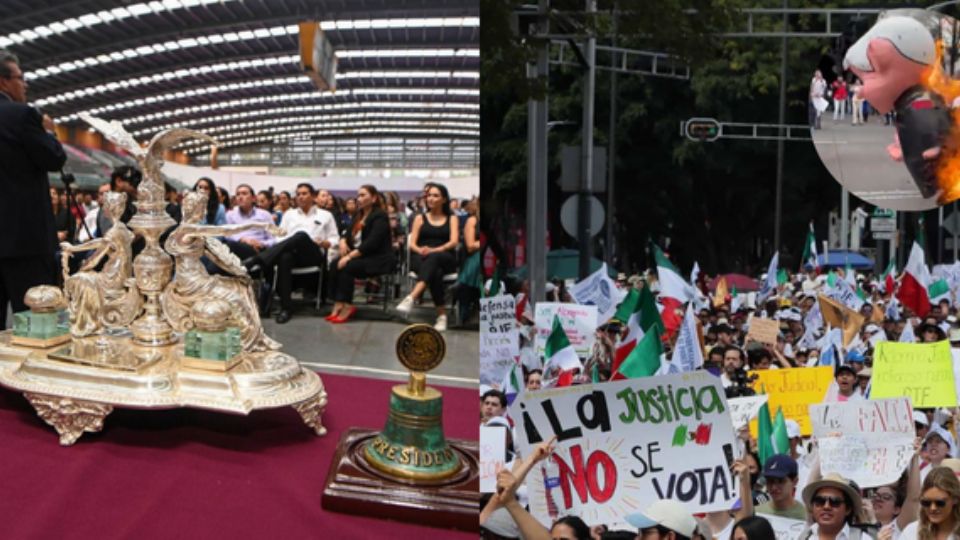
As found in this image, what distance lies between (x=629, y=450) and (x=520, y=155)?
0.59m

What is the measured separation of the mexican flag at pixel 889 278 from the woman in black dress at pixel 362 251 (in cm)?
141

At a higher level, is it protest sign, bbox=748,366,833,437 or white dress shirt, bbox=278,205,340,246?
white dress shirt, bbox=278,205,340,246

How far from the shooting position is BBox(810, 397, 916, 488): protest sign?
6.64 ft

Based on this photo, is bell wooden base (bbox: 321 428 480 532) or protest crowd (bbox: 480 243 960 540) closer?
bell wooden base (bbox: 321 428 480 532)

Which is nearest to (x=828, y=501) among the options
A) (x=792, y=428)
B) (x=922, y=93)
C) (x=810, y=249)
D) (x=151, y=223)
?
(x=792, y=428)

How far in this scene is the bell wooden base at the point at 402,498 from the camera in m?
1.16

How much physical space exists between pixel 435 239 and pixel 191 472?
0.54 meters

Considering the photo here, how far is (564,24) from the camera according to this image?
4.24 ft

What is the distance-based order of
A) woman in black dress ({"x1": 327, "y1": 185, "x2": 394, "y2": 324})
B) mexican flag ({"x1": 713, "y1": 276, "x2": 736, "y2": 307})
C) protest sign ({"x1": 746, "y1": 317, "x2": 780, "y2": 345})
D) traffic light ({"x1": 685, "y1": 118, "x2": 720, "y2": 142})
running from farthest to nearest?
protest sign ({"x1": 746, "y1": 317, "x2": 780, "y2": 345}) → mexican flag ({"x1": 713, "y1": 276, "x2": 736, "y2": 307}) → traffic light ({"x1": 685, "y1": 118, "x2": 720, "y2": 142}) → woman in black dress ({"x1": 327, "y1": 185, "x2": 394, "y2": 324})

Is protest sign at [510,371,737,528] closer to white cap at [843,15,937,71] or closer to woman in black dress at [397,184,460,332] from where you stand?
woman in black dress at [397,184,460,332]

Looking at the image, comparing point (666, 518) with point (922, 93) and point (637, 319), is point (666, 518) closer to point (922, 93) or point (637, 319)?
point (637, 319)

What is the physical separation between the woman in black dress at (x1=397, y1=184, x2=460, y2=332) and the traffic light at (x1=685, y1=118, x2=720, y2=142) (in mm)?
633

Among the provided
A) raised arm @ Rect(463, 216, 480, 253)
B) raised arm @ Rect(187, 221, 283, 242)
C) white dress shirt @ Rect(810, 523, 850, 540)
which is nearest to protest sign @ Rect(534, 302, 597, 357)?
raised arm @ Rect(463, 216, 480, 253)

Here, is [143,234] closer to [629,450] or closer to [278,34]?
[278,34]
